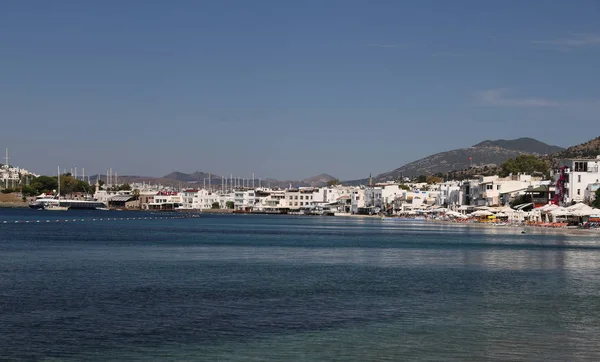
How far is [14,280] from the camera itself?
32.7 m

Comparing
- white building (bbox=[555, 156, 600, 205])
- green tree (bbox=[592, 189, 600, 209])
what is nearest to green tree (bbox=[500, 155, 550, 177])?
white building (bbox=[555, 156, 600, 205])

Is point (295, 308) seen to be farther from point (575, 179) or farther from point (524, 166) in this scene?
point (524, 166)

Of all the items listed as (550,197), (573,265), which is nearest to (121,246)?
(573,265)

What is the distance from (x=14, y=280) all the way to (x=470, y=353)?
2034 cm

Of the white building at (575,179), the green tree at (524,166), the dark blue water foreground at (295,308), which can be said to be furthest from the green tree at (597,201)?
the green tree at (524,166)

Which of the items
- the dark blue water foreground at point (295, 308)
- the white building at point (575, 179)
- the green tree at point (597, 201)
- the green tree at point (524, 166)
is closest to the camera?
the dark blue water foreground at point (295, 308)

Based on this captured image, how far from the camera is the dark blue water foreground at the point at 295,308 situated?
19.4 meters

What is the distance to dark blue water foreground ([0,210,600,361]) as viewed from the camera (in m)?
19.4

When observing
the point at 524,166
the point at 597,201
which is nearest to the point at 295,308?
the point at 597,201

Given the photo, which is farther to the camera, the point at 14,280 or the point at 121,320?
the point at 14,280

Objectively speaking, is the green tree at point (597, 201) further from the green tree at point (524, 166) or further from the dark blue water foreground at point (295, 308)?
the green tree at point (524, 166)

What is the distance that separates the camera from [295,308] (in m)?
25.9

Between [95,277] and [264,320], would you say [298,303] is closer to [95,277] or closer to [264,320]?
[264,320]

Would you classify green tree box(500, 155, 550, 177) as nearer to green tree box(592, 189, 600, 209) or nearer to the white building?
the white building
